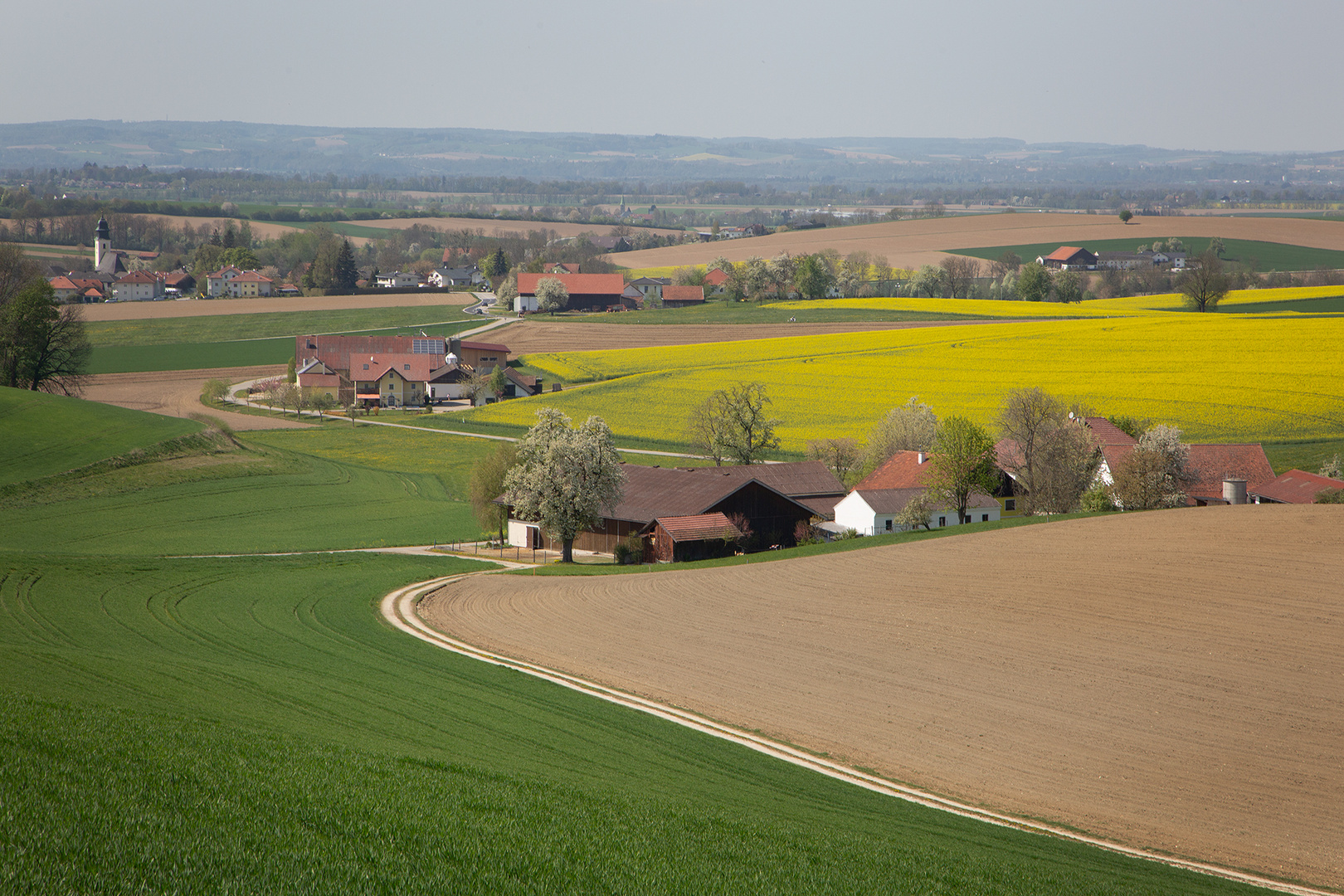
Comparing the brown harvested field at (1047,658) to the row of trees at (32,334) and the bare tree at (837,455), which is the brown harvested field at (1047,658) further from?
the row of trees at (32,334)

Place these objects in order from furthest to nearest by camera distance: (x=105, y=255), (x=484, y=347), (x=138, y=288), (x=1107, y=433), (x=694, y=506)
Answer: (x=105, y=255), (x=138, y=288), (x=484, y=347), (x=1107, y=433), (x=694, y=506)

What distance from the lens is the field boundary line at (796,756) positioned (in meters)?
15.3

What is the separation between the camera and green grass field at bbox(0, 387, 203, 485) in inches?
1870

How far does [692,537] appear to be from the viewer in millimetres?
42094

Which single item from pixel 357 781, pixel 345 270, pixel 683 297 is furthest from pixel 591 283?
pixel 357 781

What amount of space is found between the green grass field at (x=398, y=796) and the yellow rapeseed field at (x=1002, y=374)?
146 feet

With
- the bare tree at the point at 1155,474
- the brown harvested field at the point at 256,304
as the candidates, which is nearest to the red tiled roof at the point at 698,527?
the bare tree at the point at 1155,474

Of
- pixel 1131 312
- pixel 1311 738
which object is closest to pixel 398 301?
pixel 1131 312

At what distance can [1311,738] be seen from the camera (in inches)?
779

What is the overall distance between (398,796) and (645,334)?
96559 mm

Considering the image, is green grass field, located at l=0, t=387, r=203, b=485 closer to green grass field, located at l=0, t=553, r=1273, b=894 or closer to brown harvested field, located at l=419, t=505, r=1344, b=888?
brown harvested field, located at l=419, t=505, r=1344, b=888

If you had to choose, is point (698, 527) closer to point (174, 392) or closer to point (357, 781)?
point (357, 781)

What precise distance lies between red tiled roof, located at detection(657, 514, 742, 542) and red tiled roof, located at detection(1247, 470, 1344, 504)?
2381cm

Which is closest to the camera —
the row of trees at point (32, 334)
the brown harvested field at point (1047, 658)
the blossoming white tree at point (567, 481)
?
the brown harvested field at point (1047, 658)
